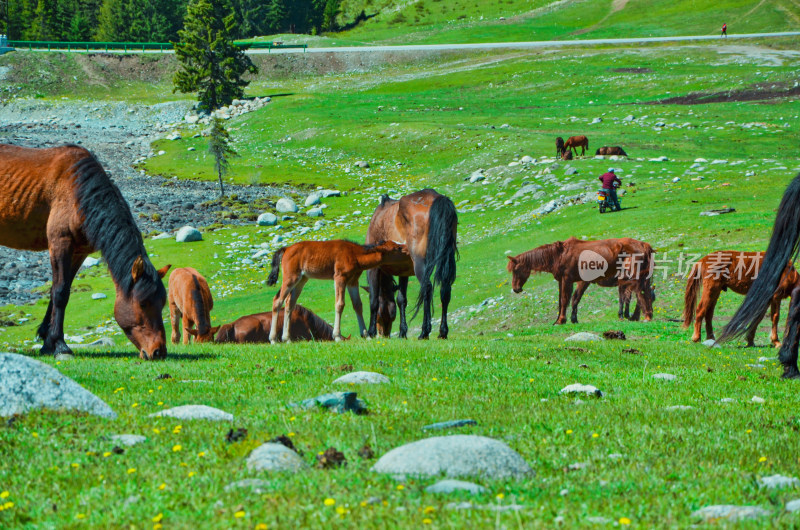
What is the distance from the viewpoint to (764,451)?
7.00 m

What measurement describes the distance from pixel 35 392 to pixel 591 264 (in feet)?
61.5

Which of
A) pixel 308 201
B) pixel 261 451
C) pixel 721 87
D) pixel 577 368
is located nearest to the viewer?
pixel 261 451

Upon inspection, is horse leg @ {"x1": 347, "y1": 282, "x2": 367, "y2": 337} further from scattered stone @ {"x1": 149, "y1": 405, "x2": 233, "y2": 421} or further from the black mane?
scattered stone @ {"x1": 149, "y1": 405, "x2": 233, "y2": 421}

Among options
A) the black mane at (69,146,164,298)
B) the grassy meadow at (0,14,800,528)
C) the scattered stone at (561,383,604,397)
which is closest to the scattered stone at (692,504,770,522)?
the grassy meadow at (0,14,800,528)

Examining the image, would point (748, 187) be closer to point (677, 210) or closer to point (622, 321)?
point (677, 210)

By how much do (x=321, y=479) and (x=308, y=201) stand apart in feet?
132

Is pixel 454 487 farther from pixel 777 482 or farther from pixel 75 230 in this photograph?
pixel 75 230

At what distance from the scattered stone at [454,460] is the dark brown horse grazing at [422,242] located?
382 inches

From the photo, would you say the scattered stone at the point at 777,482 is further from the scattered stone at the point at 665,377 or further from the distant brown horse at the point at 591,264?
the distant brown horse at the point at 591,264

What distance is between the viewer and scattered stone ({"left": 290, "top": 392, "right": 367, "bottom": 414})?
25.6ft

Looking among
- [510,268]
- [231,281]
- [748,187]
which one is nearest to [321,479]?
[510,268]

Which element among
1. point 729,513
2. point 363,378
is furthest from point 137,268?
point 729,513

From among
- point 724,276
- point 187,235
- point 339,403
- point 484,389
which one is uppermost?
point 339,403

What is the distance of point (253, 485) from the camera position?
548cm
